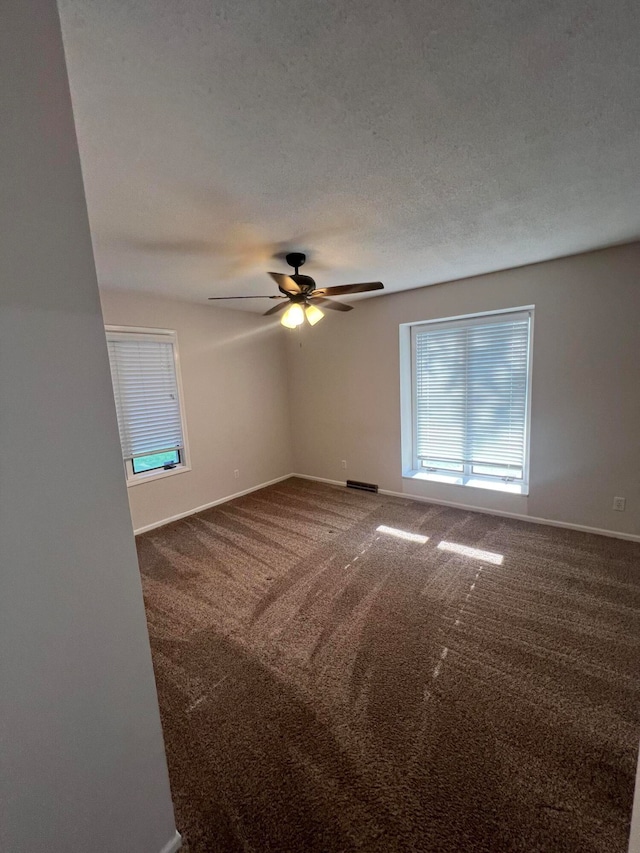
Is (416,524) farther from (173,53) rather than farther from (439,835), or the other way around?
(173,53)

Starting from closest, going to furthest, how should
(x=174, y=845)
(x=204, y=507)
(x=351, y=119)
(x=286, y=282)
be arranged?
(x=174, y=845) < (x=351, y=119) < (x=286, y=282) < (x=204, y=507)

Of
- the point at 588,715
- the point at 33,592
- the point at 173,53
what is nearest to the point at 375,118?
the point at 173,53

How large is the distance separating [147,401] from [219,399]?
0.87 m

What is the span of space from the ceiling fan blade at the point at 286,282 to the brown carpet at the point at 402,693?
2.14 m

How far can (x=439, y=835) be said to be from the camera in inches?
44.8

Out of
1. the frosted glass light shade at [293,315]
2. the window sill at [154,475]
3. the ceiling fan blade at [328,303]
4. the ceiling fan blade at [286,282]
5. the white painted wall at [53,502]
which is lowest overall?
the window sill at [154,475]

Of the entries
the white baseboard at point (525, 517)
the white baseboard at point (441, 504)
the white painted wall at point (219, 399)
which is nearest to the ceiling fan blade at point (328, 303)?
the white painted wall at point (219, 399)

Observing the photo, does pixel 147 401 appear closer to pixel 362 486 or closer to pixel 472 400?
pixel 362 486

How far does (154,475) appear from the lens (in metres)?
3.65

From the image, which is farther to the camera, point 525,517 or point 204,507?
point 204,507

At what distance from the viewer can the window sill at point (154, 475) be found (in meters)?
3.49

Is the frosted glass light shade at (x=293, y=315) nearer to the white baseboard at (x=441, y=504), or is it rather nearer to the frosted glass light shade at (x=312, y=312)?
the frosted glass light shade at (x=312, y=312)

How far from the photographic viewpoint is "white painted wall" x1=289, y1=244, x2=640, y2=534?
275 centimetres

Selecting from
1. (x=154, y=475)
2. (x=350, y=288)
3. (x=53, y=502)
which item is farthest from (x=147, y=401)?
(x=53, y=502)
